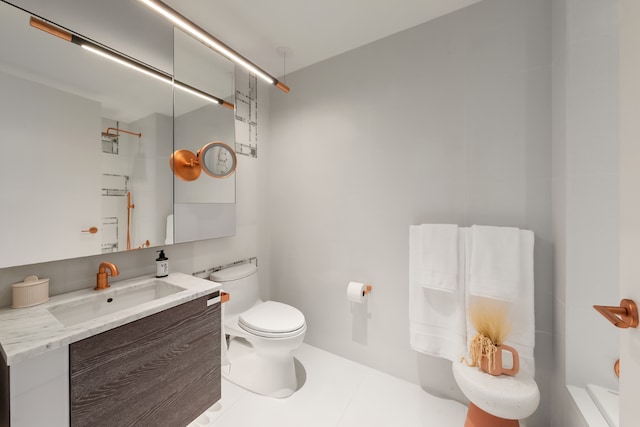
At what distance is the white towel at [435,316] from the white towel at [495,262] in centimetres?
8

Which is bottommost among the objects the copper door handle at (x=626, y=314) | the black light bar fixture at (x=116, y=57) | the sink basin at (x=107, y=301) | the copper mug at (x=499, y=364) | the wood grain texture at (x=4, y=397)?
the copper mug at (x=499, y=364)

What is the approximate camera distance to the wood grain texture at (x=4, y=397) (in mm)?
834

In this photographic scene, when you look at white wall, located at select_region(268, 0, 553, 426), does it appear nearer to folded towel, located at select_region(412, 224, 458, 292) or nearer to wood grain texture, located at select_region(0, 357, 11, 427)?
folded towel, located at select_region(412, 224, 458, 292)

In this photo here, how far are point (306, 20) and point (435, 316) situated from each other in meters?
2.04

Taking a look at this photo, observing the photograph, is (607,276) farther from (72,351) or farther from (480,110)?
(72,351)

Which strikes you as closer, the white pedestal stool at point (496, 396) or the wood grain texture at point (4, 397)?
the wood grain texture at point (4, 397)

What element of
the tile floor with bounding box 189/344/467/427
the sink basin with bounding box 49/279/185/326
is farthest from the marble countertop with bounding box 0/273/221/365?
the tile floor with bounding box 189/344/467/427

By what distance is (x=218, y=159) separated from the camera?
1.89 metres

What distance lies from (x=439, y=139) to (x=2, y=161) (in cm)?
215

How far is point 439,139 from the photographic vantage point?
1.63m

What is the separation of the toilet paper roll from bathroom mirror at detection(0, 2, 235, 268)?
4.21ft

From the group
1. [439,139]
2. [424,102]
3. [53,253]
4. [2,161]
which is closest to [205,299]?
[53,253]

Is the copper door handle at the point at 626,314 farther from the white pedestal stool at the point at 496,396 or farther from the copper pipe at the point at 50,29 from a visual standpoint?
the copper pipe at the point at 50,29

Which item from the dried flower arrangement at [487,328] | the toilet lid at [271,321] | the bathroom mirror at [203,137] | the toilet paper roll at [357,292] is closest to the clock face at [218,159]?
the bathroom mirror at [203,137]
